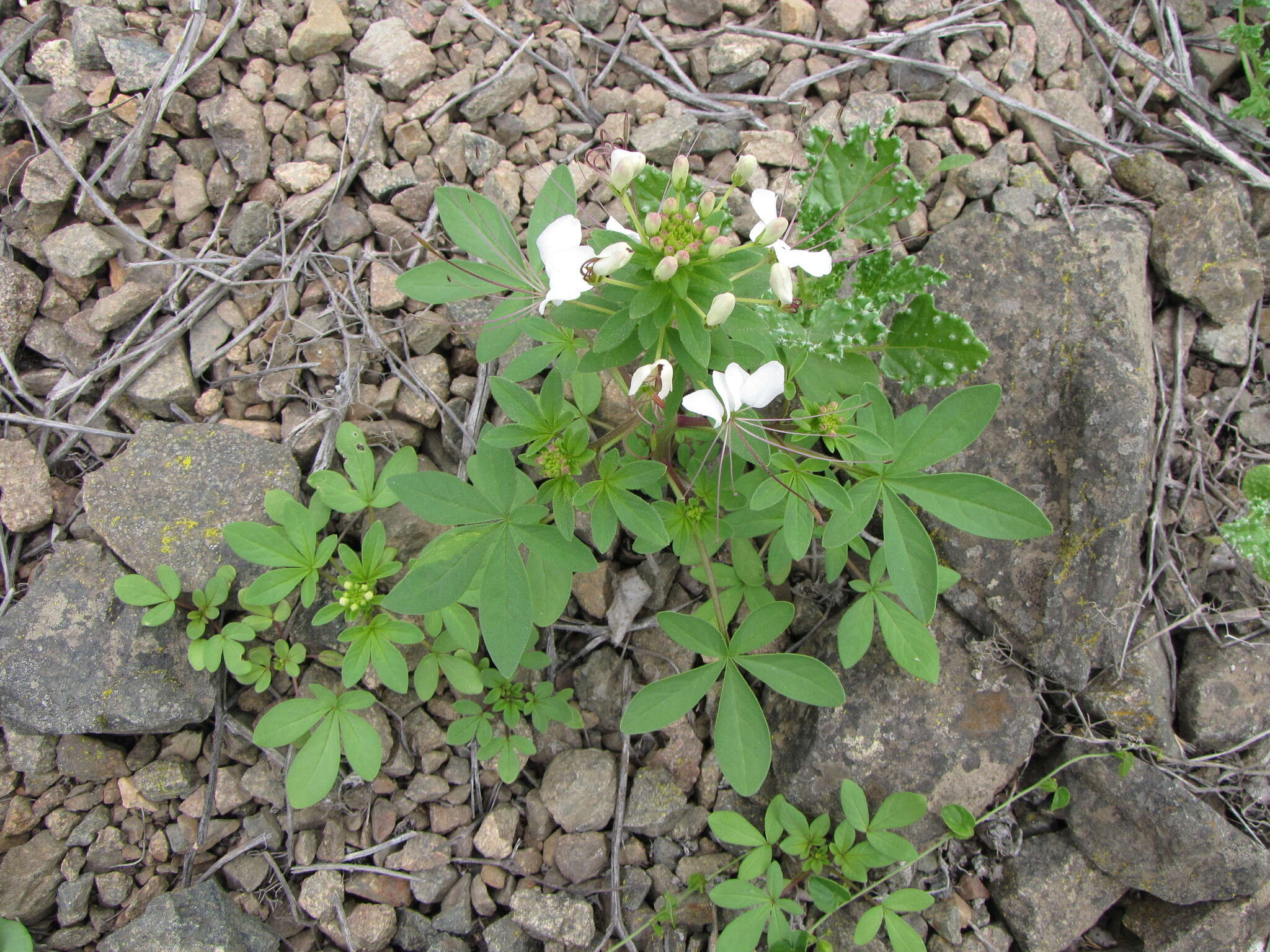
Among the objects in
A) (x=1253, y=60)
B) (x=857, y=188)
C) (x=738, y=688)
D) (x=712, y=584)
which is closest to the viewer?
(x=738, y=688)

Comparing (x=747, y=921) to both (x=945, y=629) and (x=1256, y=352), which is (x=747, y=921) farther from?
(x=1256, y=352)

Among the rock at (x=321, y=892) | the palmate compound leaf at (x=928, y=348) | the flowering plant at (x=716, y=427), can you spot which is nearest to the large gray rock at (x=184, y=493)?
the flowering plant at (x=716, y=427)

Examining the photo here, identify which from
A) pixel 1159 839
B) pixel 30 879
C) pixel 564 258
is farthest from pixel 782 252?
pixel 30 879

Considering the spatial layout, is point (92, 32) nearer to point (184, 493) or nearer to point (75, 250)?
point (75, 250)

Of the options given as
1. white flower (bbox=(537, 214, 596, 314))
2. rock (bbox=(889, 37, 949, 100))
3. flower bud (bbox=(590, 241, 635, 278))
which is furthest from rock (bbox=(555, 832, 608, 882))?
rock (bbox=(889, 37, 949, 100))

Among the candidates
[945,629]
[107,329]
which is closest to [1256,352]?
[945,629]

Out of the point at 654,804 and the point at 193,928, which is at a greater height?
the point at 193,928

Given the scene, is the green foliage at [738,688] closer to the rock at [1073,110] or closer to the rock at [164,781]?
the rock at [164,781]
